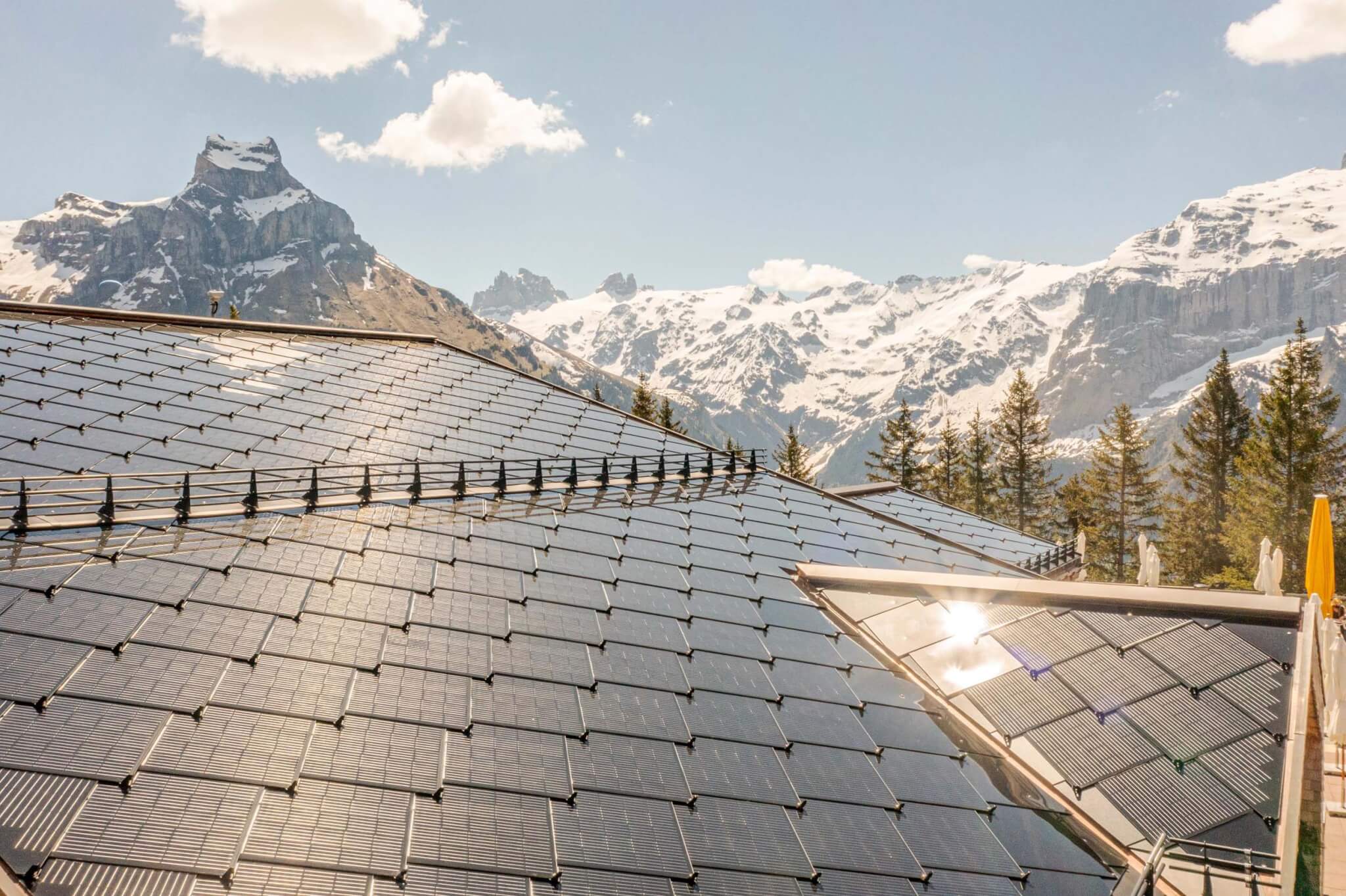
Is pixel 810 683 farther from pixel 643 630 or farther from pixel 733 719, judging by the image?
pixel 643 630

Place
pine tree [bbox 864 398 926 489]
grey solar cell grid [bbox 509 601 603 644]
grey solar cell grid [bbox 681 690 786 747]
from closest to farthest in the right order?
grey solar cell grid [bbox 681 690 786 747]
grey solar cell grid [bbox 509 601 603 644]
pine tree [bbox 864 398 926 489]

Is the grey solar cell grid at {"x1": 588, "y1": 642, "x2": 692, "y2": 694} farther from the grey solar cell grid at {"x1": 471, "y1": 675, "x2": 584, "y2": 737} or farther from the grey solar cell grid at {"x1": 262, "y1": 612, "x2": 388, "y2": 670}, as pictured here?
the grey solar cell grid at {"x1": 262, "y1": 612, "x2": 388, "y2": 670}

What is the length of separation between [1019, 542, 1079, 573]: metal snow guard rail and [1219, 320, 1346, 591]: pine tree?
27.7m

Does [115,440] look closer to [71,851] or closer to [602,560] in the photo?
[602,560]

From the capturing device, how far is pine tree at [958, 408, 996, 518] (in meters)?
98.2

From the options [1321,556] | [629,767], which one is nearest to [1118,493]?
[1321,556]

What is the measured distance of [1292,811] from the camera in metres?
13.5

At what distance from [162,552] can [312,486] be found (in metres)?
4.14

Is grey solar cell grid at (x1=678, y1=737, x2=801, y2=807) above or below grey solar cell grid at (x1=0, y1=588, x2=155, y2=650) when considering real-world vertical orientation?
below

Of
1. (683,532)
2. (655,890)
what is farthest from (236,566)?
(683,532)

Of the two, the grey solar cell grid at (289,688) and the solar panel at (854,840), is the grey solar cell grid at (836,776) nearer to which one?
the solar panel at (854,840)

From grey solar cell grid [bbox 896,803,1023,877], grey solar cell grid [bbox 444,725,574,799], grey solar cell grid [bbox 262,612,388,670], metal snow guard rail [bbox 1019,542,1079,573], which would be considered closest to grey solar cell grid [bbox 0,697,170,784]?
grey solar cell grid [bbox 262,612,388,670]

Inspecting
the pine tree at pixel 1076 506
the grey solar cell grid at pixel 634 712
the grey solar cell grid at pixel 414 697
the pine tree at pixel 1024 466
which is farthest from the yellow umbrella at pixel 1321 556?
the pine tree at pixel 1024 466

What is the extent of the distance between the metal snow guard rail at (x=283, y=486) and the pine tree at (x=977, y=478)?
250 ft
